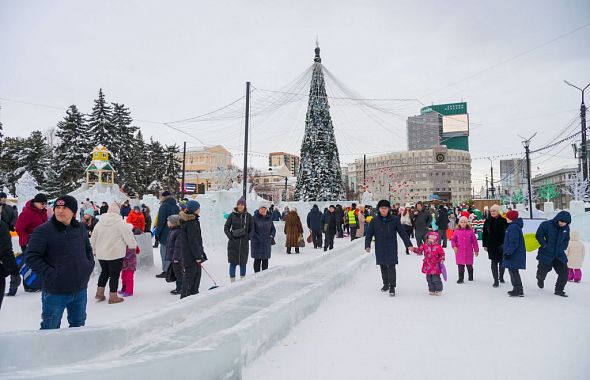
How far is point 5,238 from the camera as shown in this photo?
13.2 ft

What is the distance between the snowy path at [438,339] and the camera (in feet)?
11.7

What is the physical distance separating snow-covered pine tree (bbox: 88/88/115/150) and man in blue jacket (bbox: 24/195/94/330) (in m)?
38.5

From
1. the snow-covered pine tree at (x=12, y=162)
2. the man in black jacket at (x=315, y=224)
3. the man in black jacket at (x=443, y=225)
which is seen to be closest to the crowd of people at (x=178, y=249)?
the man in black jacket at (x=315, y=224)

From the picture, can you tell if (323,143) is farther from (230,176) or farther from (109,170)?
(230,176)

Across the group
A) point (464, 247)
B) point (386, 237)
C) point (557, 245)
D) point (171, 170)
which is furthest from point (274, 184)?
point (557, 245)

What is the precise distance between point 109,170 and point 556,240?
106 ft

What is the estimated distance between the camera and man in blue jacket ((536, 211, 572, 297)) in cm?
665

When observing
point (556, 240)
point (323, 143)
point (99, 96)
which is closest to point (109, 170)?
point (99, 96)

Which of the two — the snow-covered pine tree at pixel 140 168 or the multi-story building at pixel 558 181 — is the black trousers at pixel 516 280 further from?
the multi-story building at pixel 558 181

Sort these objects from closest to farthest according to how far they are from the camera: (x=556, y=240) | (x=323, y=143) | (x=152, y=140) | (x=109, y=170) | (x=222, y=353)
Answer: (x=222, y=353)
(x=556, y=240)
(x=323, y=143)
(x=109, y=170)
(x=152, y=140)

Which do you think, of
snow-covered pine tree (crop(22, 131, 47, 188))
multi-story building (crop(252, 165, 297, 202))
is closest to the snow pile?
snow-covered pine tree (crop(22, 131, 47, 188))

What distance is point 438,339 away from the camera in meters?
4.41

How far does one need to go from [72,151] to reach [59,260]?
38.2m

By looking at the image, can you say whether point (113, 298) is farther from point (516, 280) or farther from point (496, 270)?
point (496, 270)
